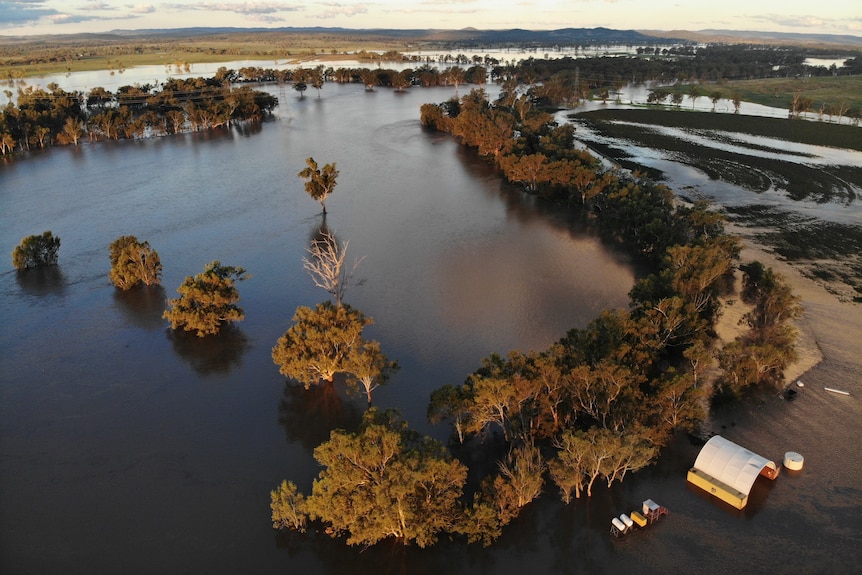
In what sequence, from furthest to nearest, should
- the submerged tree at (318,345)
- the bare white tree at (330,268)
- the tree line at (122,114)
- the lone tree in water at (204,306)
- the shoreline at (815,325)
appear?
the tree line at (122,114) < the bare white tree at (330,268) < the lone tree in water at (204,306) < the shoreline at (815,325) < the submerged tree at (318,345)

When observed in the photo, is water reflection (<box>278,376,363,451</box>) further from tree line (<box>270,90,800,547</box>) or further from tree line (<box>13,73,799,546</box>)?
tree line (<box>270,90,800,547</box>)

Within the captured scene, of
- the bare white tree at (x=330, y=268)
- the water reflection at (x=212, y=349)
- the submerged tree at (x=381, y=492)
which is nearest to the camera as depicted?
the submerged tree at (x=381, y=492)

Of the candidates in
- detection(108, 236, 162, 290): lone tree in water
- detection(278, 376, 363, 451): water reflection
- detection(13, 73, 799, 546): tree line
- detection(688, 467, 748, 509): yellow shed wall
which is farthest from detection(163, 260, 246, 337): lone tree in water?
detection(688, 467, 748, 509): yellow shed wall

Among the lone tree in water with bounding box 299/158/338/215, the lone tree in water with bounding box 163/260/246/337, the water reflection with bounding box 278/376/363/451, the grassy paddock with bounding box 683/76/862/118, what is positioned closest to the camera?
the water reflection with bounding box 278/376/363/451

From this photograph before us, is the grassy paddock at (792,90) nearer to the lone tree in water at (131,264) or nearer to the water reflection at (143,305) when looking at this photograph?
the lone tree in water at (131,264)

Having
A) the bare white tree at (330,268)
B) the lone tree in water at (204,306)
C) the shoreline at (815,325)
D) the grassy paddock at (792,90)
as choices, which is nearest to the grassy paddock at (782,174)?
the shoreline at (815,325)

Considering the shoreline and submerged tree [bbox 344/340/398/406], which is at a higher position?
submerged tree [bbox 344/340/398/406]

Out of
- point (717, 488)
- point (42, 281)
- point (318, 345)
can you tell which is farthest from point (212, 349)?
point (717, 488)
